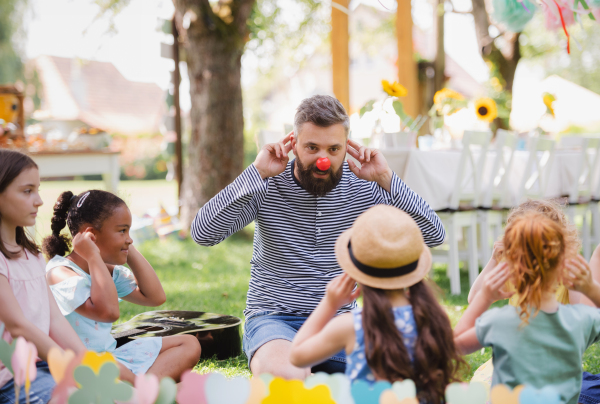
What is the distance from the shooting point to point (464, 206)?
13.5 ft

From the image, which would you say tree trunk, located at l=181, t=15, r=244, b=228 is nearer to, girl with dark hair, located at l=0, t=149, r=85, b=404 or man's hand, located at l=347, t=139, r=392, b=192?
man's hand, located at l=347, t=139, r=392, b=192

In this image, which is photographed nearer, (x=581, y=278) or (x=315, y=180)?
(x=581, y=278)

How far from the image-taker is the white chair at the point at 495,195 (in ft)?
14.0

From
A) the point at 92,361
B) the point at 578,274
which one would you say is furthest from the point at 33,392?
the point at 578,274

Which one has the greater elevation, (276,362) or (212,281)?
(276,362)

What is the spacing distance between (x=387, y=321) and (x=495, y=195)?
340 cm

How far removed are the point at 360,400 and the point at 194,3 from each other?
551 centimetres

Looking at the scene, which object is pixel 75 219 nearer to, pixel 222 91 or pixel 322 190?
pixel 322 190

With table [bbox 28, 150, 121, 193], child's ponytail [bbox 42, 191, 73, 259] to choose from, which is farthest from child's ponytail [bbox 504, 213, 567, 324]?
table [bbox 28, 150, 121, 193]

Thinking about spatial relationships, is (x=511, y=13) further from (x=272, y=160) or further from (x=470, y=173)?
(x=272, y=160)

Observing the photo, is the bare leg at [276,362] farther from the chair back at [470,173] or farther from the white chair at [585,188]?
the white chair at [585,188]

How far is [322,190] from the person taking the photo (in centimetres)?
218

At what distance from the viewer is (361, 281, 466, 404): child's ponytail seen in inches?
51.3

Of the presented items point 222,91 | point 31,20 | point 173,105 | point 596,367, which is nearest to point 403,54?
point 222,91
